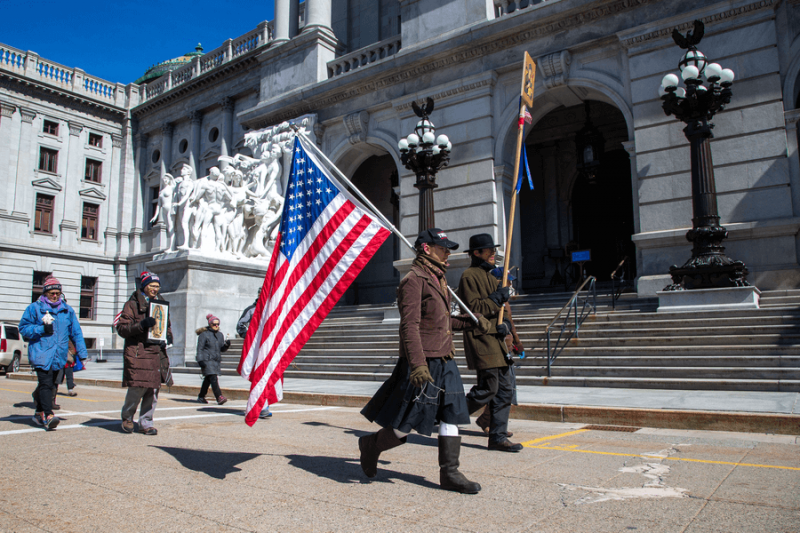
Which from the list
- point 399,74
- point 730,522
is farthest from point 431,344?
point 399,74

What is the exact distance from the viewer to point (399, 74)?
2169 cm

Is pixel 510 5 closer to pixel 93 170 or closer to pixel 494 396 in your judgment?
pixel 494 396

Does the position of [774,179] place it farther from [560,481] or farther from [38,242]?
[38,242]

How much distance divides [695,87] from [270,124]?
18604 mm

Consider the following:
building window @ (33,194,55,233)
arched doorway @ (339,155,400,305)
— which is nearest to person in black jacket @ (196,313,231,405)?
arched doorway @ (339,155,400,305)

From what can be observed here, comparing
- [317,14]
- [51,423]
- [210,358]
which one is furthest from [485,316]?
[317,14]

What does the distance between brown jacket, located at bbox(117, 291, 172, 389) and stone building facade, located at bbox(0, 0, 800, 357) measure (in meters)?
10.8

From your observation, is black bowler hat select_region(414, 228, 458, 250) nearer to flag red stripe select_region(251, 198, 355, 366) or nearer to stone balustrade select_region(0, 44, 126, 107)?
flag red stripe select_region(251, 198, 355, 366)

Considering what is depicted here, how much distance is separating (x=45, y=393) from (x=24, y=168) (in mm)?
35130

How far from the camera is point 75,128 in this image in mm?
38594

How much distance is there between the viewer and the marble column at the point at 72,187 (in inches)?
1469

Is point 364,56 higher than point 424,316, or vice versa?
point 364,56

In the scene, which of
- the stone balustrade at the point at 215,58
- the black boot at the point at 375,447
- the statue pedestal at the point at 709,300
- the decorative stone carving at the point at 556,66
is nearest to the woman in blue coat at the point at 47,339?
the black boot at the point at 375,447

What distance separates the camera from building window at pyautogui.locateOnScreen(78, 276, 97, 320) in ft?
125
